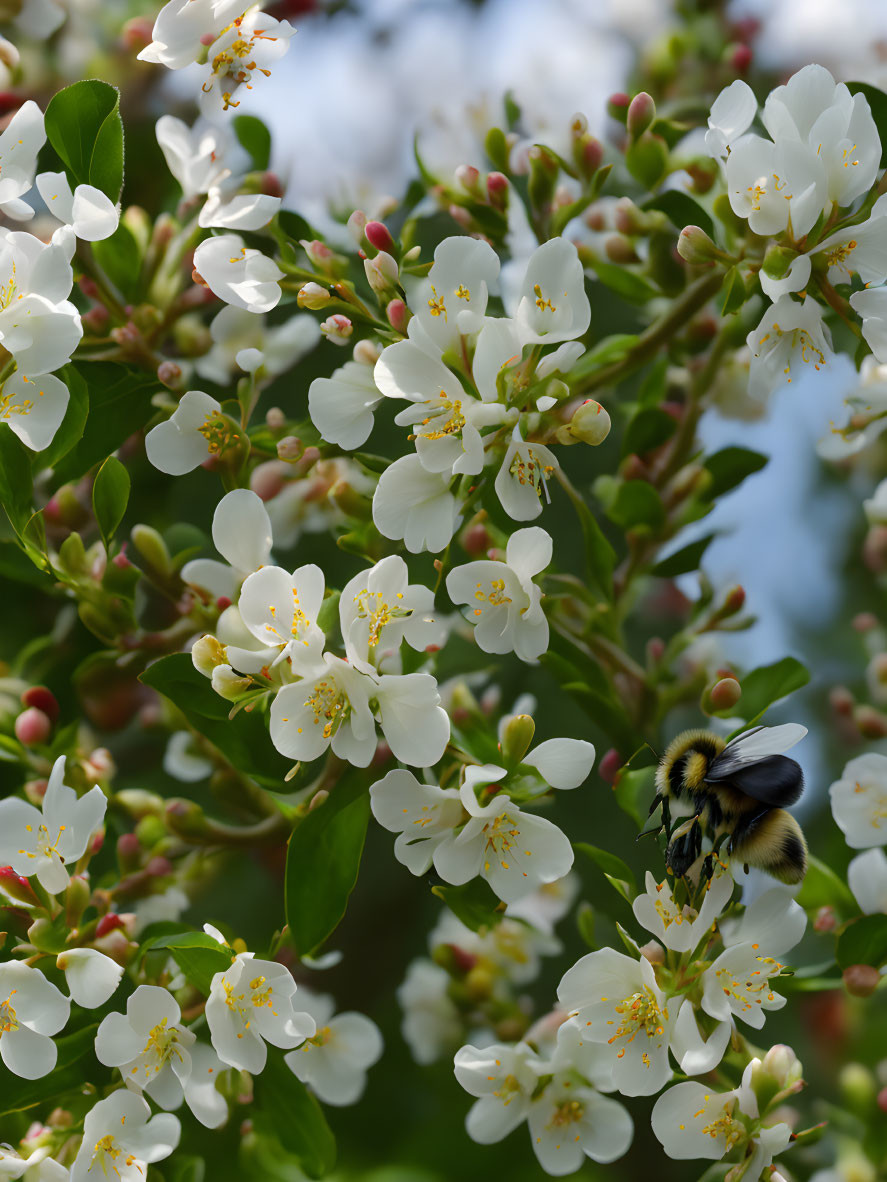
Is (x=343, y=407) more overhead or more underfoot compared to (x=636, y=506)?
more overhead

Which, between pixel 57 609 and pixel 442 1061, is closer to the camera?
pixel 57 609

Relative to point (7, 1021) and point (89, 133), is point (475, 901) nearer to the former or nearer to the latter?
point (7, 1021)

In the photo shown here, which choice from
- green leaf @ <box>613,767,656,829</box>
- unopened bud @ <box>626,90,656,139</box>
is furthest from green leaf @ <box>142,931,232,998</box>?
unopened bud @ <box>626,90,656,139</box>

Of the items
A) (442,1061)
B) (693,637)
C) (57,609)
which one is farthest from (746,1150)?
(57,609)

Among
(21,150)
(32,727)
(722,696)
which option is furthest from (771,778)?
(21,150)

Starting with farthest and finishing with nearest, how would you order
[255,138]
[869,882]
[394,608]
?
[255,138], [869,882], [394,608]

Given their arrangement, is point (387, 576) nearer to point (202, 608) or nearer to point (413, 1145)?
point (202, 608)

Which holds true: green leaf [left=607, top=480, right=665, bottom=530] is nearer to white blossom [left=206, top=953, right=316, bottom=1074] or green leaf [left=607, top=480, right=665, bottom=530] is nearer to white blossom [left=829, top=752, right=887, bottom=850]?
white blossom [left=829, top=752, right=887, bottom=850]
